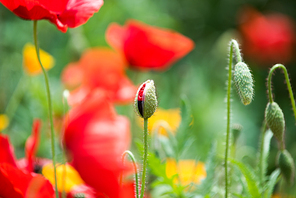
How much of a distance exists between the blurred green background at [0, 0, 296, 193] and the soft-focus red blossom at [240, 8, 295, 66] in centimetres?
8

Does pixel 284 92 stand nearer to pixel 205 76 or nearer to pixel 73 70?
pixel 205 76

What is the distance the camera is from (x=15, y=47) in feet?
5.33

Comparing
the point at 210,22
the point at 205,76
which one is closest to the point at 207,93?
the point at 205,76

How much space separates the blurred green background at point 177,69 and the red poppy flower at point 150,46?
0.34 feet

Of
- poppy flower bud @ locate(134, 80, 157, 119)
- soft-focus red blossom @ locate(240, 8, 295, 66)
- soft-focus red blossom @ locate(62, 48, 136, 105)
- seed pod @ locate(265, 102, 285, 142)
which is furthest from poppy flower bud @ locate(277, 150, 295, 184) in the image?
soft-focus red blossom @ locate(240, 8, 295, 66)

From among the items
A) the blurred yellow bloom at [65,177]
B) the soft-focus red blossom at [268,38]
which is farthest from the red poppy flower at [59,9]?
the soft-focus red blossom at [268,38]

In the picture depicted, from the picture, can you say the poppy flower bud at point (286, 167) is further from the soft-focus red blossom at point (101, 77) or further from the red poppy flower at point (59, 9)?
the soft-focus red blossom at point (101, 77)

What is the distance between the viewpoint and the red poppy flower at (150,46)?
1002mm

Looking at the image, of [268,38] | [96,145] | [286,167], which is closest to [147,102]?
[96,145]

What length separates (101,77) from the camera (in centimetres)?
104

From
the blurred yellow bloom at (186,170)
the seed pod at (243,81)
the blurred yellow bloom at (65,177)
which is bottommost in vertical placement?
the blurred yellow bloom at (186,170)

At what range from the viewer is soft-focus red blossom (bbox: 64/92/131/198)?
52cm

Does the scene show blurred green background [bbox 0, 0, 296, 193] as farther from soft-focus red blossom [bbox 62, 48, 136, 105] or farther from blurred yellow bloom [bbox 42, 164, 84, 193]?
blurred yellow bloom [bbox 42, 164, 84, 193]

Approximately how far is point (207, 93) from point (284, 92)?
2.42 feet
